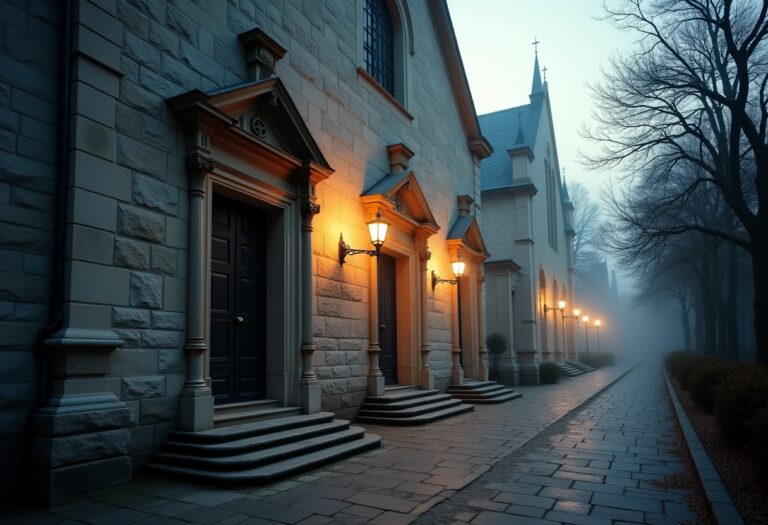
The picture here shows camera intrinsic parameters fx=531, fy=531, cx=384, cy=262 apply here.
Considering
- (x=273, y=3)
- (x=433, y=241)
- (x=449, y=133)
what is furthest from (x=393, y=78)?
(x=273, y=3)

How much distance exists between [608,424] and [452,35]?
431 inches

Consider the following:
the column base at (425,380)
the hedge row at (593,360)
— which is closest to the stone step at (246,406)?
the column base at (425,380)

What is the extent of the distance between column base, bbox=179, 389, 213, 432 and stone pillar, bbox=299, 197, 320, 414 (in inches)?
75.0

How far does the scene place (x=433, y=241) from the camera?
1323 cm

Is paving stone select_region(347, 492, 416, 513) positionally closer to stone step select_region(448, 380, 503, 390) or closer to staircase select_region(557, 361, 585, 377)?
stone step select_region(448, 380, 503, 390)

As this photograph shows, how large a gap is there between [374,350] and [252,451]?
4.33 m

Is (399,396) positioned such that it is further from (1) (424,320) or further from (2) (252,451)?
(2) (252,451)

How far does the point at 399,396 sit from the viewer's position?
1021 centimetres

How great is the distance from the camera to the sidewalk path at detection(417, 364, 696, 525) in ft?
14.5

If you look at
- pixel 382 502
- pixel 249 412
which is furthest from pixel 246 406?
pixel 382 502

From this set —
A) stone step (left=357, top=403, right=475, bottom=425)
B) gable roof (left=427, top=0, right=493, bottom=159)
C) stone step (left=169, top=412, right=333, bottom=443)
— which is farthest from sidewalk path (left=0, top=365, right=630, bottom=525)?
gable roof (left=427, top=0, right=493, bottom=159)

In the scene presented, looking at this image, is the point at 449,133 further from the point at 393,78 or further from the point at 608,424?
the point at 608,424

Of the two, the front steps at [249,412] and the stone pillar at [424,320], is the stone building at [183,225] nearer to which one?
the front steps at [249,412]

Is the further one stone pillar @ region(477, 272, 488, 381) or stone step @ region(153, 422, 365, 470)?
stone pillar @ region(477, 272, 488, 381)
